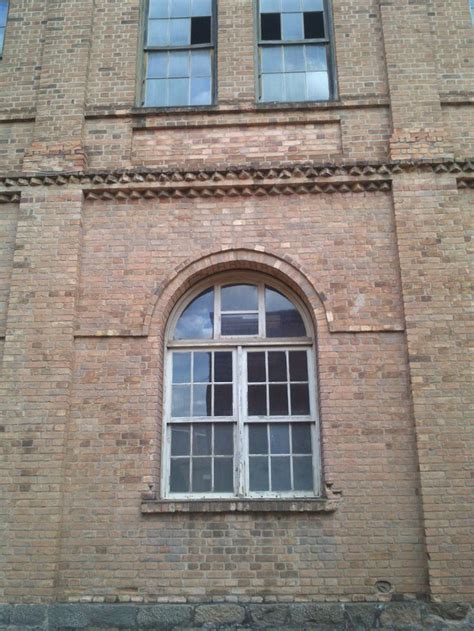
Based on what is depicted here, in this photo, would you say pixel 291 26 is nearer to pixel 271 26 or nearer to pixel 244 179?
pixel 271 26

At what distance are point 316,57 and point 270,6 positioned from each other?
1177 millimetres

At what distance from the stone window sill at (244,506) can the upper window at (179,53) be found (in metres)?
5.66

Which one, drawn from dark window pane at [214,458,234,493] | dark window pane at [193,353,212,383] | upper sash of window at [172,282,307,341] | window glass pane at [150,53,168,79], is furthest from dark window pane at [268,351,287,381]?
window glass pane at [150,53,168,79]

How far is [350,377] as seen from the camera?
830cm

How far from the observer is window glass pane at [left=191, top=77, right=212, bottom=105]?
1007 centimetres

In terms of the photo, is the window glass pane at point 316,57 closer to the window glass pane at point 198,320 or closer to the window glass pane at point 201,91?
the window glass pane at point 201,91

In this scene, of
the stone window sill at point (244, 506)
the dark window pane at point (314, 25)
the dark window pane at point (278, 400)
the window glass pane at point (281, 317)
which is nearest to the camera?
the stone window sill at point (244, 506)

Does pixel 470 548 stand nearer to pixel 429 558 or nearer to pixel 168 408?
pixel 429 558

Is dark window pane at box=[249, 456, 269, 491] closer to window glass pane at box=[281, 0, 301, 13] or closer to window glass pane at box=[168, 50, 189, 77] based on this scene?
window glass pane at box=[168, 50, 189, 77]

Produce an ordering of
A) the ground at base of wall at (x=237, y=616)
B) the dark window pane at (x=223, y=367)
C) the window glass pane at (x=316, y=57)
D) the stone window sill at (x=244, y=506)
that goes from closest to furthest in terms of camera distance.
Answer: the ground at base of wall at (x=237, y=616) → the stone window sill at (x=244, y=506) → the dark window pane at (x=223, y=367) → the window glass pane at (x=316, y=57)

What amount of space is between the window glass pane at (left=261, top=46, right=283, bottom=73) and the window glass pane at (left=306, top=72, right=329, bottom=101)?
476 millimetres

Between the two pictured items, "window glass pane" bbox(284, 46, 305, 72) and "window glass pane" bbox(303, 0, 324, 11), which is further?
"window glass pane" bbox(303, 0, 324, 11)

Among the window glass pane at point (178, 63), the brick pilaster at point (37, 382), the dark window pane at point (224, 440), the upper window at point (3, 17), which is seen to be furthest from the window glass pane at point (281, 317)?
the upper window at point (3, 17)

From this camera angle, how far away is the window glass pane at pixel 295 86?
1001 centimetres
